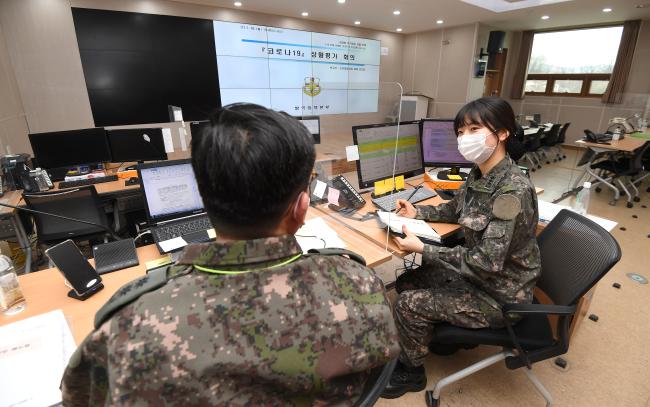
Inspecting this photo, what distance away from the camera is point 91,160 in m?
3.00

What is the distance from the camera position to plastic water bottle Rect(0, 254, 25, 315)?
107cm

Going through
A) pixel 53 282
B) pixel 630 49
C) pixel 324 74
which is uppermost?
pixel 630 49

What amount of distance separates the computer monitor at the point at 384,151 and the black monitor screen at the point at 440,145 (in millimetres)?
70

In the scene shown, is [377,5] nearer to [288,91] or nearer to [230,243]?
[288,91]

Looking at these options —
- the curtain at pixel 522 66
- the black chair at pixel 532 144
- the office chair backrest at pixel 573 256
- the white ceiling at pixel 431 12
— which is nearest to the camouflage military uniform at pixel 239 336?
the office chair backrest at pixel 573 256

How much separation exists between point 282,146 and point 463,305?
1198 mm

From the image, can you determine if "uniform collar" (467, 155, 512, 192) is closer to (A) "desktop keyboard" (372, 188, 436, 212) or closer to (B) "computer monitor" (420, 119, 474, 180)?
(A) "desktop keyboard" (372, 188, 436, 212)

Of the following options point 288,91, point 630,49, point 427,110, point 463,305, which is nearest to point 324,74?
point 288,91

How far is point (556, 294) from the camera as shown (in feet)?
4.40

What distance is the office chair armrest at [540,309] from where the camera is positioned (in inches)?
45.4

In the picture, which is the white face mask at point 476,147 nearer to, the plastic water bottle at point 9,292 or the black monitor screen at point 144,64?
the plastic water bottle at point 9,292

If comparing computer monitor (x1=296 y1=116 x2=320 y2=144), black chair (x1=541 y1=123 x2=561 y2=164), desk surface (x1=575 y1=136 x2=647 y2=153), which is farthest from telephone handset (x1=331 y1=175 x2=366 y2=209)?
black chair (x1=541 y1=123 x2=561 y2=164)

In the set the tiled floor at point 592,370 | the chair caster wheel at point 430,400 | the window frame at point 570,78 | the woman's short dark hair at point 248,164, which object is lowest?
the tiled floor at point 592,370

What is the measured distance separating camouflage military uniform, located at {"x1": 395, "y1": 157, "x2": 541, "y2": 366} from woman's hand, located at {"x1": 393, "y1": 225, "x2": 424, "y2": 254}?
30 mm
